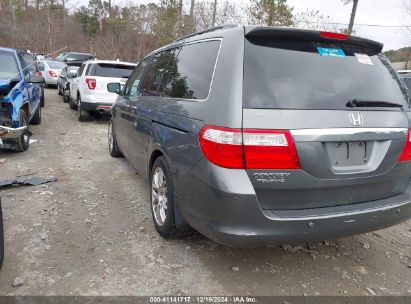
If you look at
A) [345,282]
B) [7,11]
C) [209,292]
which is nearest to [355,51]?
[345,282]

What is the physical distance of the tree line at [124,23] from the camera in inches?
921

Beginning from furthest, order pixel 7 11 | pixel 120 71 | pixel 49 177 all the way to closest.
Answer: pixel 7 11 → pixel 120 71 → pixel 49 177

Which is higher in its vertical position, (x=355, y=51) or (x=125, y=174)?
(x=355, y=51)

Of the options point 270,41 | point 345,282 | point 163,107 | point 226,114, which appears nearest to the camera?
point 226,114

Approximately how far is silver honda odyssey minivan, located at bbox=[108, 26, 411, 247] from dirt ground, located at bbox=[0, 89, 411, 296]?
0.55 meters

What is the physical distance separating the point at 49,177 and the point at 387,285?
445 centimetres

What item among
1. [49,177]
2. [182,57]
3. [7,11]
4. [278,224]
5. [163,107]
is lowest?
[49,177]

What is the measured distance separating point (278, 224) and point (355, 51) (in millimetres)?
1527

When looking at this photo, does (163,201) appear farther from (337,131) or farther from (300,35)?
(300,35)

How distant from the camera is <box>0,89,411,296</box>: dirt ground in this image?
2.83m

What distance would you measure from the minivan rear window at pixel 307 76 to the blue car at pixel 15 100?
4435 mm

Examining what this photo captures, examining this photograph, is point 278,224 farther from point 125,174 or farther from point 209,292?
point 125,174

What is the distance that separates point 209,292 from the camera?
2.77m

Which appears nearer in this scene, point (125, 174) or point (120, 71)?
point (125, 174)
